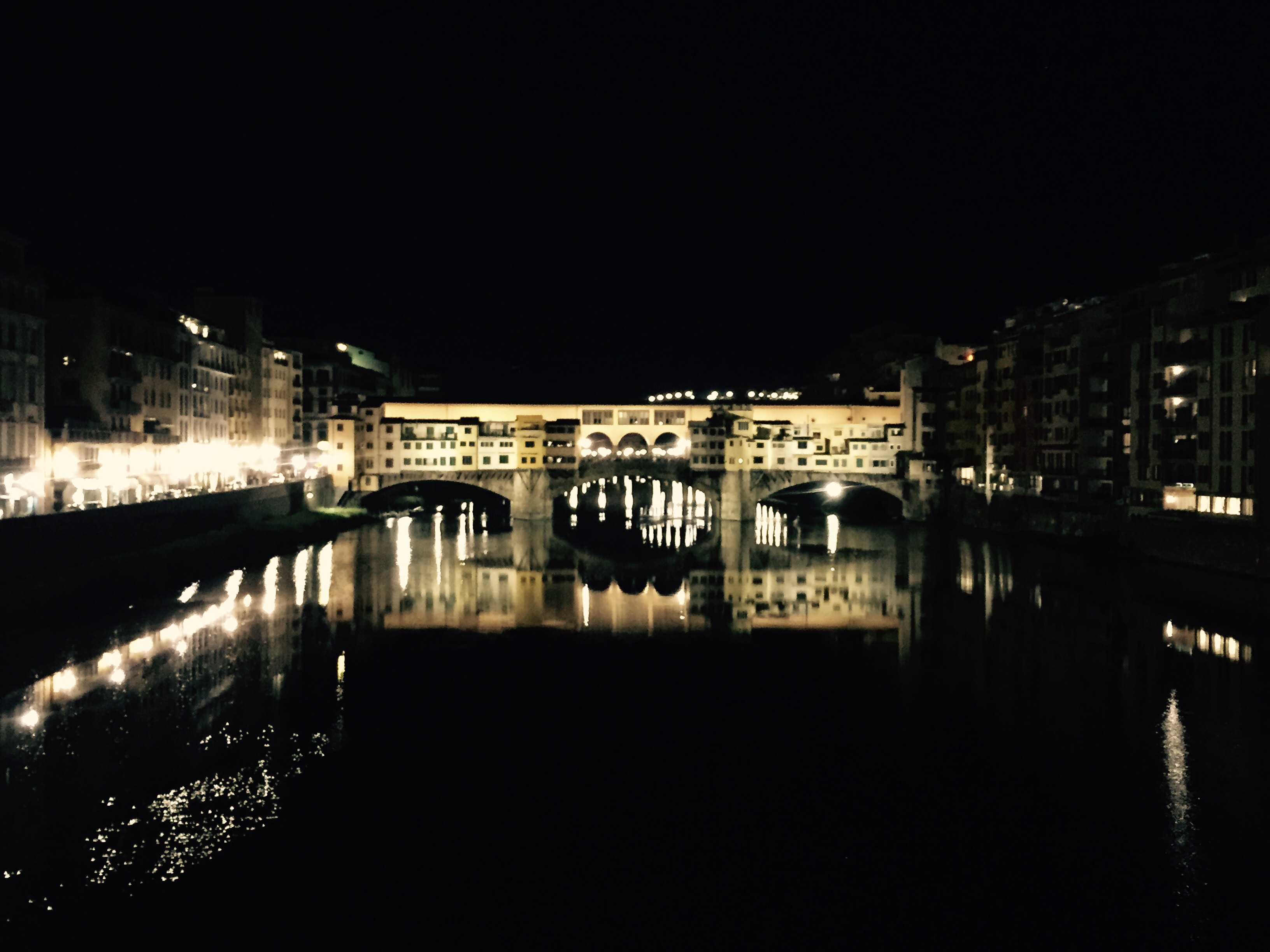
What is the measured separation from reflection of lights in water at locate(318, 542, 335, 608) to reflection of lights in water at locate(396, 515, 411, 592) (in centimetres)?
231

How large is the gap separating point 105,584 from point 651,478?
111 ft

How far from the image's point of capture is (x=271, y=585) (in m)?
34.5

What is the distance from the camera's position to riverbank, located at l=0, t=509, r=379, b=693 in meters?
23.4

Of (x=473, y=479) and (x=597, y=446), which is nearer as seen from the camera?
(x=473, y=479)

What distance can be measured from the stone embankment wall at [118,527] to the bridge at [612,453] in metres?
10.3

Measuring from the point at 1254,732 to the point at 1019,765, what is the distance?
4772mm

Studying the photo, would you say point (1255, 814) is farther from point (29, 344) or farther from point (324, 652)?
point (29, 344)

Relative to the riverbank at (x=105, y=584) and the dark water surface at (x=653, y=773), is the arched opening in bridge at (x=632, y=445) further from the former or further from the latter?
the dark water surface at (x=653, y=773)

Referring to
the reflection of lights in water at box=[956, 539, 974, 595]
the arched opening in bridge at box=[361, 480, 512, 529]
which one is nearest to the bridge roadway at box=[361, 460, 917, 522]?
the arched opening in bridge at box=[361, 480, 512, 529]

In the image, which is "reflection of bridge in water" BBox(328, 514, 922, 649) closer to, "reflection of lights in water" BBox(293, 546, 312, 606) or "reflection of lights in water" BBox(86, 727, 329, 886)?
"reflection of lights in water" BBox(293, 546, 312, 606)

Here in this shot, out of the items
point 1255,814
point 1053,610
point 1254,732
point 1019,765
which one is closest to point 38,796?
point 1019,765

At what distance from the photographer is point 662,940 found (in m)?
11.8

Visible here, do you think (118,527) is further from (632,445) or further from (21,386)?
(632,445)

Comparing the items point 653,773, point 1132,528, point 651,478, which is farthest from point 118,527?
point 1132,528
